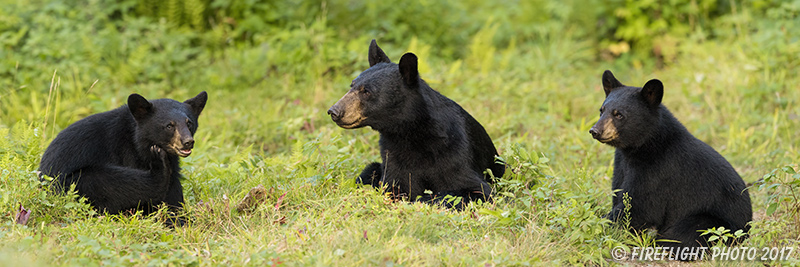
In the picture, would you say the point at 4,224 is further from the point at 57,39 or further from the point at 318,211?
the point at 57,39

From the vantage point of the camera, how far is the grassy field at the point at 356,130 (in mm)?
4133

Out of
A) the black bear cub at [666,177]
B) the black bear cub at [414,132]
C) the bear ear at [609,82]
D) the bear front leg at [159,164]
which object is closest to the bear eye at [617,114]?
the black bear cub at [666,177]

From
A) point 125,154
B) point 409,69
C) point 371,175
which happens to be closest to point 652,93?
point 409,69

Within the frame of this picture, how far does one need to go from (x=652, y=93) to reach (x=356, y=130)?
3.00 meters

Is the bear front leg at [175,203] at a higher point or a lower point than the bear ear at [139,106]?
lower

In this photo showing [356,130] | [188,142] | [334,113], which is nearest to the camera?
[188,142]

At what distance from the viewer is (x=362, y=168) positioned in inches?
224

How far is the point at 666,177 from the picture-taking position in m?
4.45

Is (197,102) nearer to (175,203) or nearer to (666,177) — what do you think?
(175,203)

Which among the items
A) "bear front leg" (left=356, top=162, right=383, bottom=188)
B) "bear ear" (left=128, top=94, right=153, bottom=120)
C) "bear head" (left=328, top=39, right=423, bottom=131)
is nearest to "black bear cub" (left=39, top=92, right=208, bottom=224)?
"bear ear" (left=128, top=94, right=153, bottom=120)

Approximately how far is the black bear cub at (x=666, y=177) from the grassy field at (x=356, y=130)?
196mm

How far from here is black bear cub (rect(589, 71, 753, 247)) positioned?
4434mm

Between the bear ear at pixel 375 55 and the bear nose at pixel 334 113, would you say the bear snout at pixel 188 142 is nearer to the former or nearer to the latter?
the bear nose at pixel 334 113

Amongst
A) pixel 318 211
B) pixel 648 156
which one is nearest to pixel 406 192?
pixel 318 211
